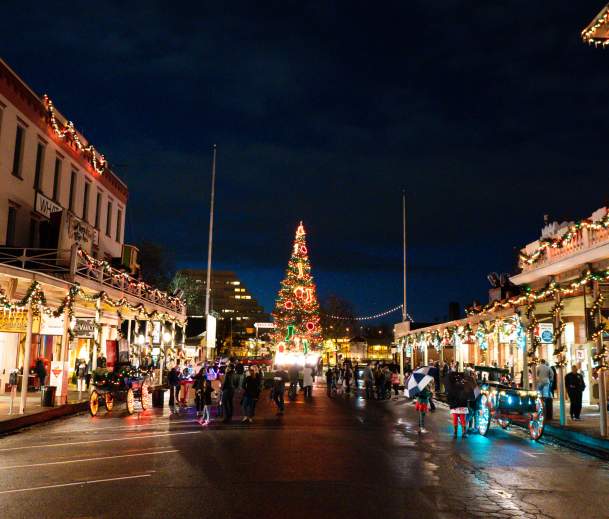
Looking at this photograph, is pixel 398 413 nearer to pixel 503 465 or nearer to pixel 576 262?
pixel 576 262

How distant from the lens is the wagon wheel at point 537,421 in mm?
16688

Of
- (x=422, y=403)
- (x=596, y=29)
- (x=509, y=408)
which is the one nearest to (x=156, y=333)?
(x=422, y=403)

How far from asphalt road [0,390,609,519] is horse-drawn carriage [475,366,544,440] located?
0.46m

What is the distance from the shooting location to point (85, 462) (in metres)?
12.1

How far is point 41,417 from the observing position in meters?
20.1

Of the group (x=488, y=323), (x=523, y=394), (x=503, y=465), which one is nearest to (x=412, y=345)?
(x=488, y=323)

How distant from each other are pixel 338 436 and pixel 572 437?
585 cm

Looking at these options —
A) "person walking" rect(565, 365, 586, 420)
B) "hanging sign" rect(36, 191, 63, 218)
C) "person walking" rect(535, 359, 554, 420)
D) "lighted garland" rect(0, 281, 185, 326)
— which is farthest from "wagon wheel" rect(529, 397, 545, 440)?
"hanging sign" rect(36, 191, 63, 218)

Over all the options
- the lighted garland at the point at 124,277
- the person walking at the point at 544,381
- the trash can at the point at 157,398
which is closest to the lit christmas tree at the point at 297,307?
the lighted garland at the point at 124,277

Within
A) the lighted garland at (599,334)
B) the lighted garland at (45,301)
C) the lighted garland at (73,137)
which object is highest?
the lighted garland at (73,137)

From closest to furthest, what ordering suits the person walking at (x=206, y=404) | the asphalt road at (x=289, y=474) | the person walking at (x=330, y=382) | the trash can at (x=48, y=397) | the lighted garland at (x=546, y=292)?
the asphalt road at (x=289, y=474)
the lighted garland at (x=546, y=292)
the person walking at (x=206, y=404)
the trash can at (x=48, y=397)
the person walking at (x=330, y=382)

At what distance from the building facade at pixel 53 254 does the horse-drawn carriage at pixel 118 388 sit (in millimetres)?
1148

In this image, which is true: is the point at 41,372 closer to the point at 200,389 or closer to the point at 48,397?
the point at 48,397

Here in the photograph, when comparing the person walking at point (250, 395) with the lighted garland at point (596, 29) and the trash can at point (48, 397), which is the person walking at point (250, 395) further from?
the lighted garland at point (596, 29)
